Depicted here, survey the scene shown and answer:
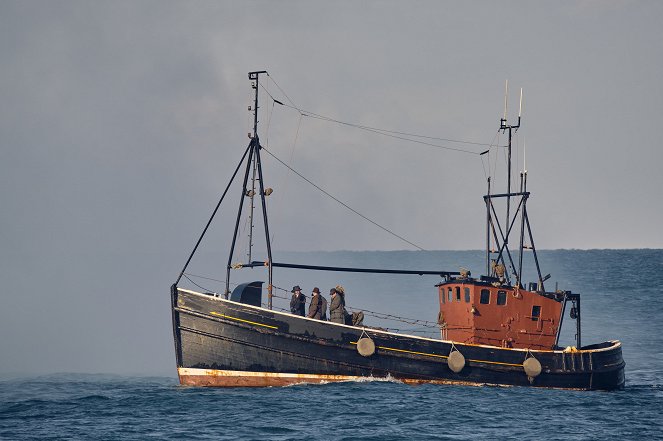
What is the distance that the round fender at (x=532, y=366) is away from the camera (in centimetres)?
3312

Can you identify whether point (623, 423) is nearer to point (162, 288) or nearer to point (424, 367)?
point (424, 367)

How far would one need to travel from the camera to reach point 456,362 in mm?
32531

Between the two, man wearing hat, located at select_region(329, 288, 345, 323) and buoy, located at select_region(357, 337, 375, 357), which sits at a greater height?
man wearing hat, located at select_region(329, 288, 345, 323)

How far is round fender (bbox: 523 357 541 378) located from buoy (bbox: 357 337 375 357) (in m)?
5.78

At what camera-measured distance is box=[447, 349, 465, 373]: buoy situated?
32.5 m

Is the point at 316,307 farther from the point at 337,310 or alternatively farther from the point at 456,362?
the point at 456,362

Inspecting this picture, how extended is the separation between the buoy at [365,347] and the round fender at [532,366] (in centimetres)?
578

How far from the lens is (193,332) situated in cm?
3106

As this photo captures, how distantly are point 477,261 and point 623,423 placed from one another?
389ft

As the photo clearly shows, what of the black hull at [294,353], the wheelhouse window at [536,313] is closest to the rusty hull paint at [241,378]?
the black hull at [294,353]

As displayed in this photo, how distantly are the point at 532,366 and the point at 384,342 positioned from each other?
557 centimetres

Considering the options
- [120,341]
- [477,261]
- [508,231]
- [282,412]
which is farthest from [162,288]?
[477,261]

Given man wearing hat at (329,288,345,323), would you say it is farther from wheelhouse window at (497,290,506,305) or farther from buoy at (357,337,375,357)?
wheelhouse window at (497,290,506,305)

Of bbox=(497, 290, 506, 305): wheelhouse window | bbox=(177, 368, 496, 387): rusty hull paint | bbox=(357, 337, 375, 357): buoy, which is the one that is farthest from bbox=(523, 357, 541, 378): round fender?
bbox=(177, 368, 496, 387): rusty hull paint
